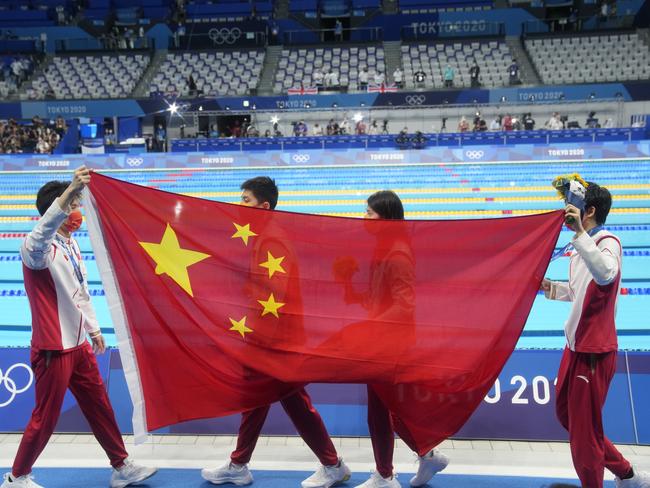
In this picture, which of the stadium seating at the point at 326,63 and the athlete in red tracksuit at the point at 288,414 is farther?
the stadium seating at the point at 326,63

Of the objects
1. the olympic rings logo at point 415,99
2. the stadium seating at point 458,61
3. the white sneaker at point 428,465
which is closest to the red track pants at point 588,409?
the white sneaker at point 428,465

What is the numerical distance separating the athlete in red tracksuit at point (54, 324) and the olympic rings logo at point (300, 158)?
13.1 meters

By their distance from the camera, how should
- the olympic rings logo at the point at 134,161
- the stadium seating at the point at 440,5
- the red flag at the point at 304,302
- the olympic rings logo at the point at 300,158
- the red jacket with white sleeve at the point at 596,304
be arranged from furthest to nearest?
1. the stadium seating at the point at 440,5
2. the olympic rings logo at the point at 134,161
3. the olympic rings logo at the point at 300,158
4. the red flag at the point at 304,302
5. the red jacket with white sleeve at the point at 596,304

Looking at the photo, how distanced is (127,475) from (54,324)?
2.99 feet

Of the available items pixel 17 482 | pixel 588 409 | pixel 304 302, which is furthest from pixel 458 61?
pixel 17 482

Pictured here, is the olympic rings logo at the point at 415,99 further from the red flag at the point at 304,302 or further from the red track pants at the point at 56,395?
the red track pants at the point at 56,395

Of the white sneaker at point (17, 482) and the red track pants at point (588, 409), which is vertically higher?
the red track pants at point (588, 409)

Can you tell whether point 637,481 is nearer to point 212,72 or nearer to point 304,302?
point 304,302

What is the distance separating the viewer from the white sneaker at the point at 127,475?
304 cm

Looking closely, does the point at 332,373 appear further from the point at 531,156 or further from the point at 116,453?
the point at 531,156

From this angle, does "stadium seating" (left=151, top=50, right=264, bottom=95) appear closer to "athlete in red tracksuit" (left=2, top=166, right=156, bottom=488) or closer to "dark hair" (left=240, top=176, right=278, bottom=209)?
"dark hair" (left=240, top=176, right=278, bottom=209)

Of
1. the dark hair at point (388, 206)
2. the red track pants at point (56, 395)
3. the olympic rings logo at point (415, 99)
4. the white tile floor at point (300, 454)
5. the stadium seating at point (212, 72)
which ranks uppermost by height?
the stadium seating at point (212, 72)

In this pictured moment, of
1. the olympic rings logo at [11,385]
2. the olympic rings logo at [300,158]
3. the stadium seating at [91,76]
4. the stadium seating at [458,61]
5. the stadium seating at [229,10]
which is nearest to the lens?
the olympic rings logo at [11,385]

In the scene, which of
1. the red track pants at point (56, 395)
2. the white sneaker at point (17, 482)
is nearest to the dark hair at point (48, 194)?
the red track pants at point (56, 395)
